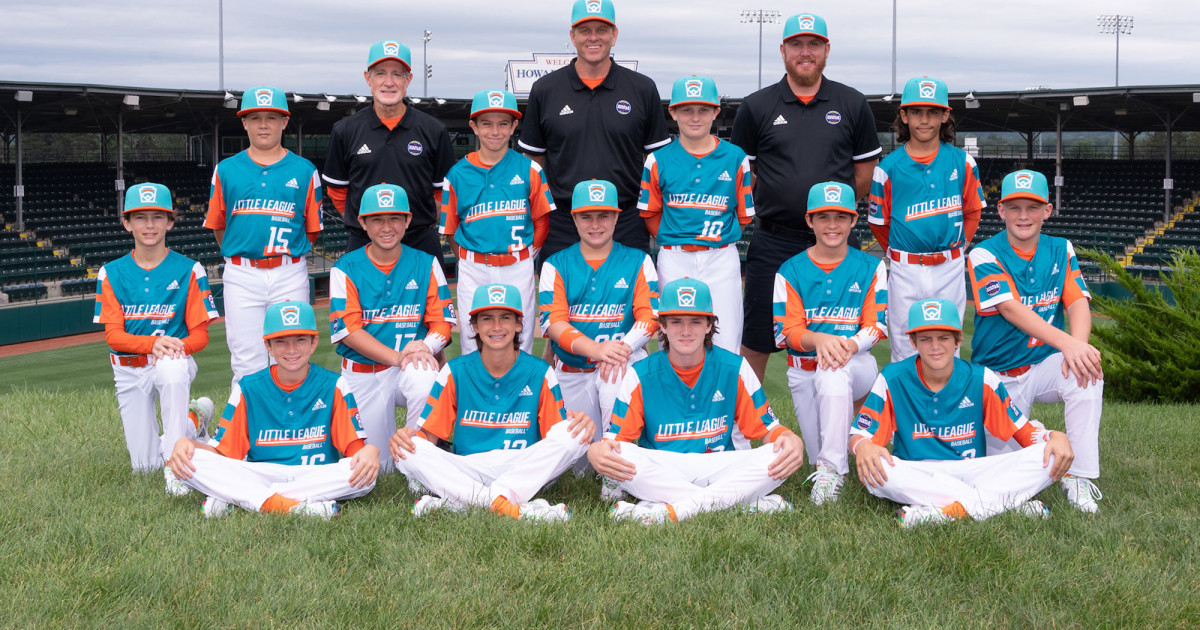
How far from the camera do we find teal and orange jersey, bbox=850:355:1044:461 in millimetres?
5270

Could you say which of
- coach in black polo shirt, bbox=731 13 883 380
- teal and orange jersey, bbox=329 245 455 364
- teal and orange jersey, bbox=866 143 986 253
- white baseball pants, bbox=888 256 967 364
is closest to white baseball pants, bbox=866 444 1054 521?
white baseball pants, bbox=888 256 967 364

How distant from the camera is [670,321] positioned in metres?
5.34

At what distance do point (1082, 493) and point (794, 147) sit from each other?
2.66 m

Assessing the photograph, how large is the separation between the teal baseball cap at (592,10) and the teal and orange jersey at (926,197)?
1.97 m

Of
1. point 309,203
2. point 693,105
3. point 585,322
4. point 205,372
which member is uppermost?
point 693,105

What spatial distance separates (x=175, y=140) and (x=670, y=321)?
62.6 metres

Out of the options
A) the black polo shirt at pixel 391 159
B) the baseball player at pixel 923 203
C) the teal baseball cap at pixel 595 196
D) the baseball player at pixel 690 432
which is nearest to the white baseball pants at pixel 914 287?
the baseball player at pixel 923 203

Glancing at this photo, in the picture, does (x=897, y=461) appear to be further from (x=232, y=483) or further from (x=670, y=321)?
(x=232, y=483)

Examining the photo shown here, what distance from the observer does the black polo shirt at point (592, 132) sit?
21.2 ft

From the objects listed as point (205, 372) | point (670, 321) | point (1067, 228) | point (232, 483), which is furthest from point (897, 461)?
point (1067, 228)

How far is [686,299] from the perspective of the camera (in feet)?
17.2

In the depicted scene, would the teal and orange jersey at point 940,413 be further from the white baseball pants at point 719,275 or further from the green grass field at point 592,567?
the white baseball pants at point 719,275

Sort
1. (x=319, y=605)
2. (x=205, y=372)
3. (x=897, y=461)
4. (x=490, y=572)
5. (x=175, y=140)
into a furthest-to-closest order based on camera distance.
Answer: (x=175, y=140), (x=205, y=372), (x=897, y=461), (x=490, y=572), (x=319, y=605)

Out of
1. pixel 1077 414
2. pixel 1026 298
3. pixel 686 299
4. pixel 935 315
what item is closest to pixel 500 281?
pixel 686 299
